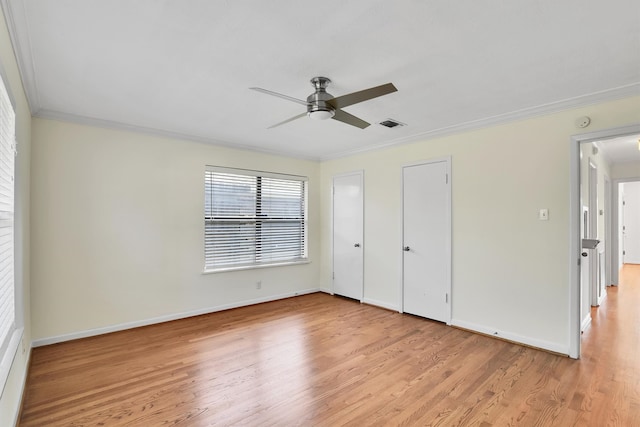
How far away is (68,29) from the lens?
1.88 metres

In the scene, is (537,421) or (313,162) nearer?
(537,421)


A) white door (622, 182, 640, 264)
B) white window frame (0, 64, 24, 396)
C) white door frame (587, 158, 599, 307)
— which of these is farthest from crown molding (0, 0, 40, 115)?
white door (622, 182, 640, 264)

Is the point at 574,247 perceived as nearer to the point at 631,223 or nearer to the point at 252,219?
the point at 252,219

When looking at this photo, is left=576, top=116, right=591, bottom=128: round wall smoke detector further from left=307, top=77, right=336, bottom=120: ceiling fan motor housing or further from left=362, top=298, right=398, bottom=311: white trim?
left=362, top=298, right=398, bottom=311: white trim

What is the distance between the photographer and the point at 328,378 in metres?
2.62

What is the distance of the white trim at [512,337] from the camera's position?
3072 mm

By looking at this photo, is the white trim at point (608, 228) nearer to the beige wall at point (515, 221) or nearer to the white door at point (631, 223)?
the white door at point (631, 223)

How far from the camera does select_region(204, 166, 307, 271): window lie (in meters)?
4.50

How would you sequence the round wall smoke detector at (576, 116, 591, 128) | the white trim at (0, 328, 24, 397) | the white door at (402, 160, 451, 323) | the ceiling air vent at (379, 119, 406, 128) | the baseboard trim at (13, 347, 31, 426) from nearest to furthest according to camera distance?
the white trim at (0, 328, 24, 397) < the baseboard trim at (13, 347, 31, 426) < the round wall smoke detector at (576, 116, 591, 128) < the ceiling air vent at (379, 119, 406, 128) < the white door at (402, 160, 451, 323)

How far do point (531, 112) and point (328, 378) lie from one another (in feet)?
10.4

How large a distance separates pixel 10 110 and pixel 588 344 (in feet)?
17.4

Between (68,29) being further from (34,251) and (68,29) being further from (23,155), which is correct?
(34,251)

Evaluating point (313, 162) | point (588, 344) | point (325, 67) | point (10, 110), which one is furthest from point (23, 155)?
point (588, 344)

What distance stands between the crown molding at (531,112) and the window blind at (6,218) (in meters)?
3.85
